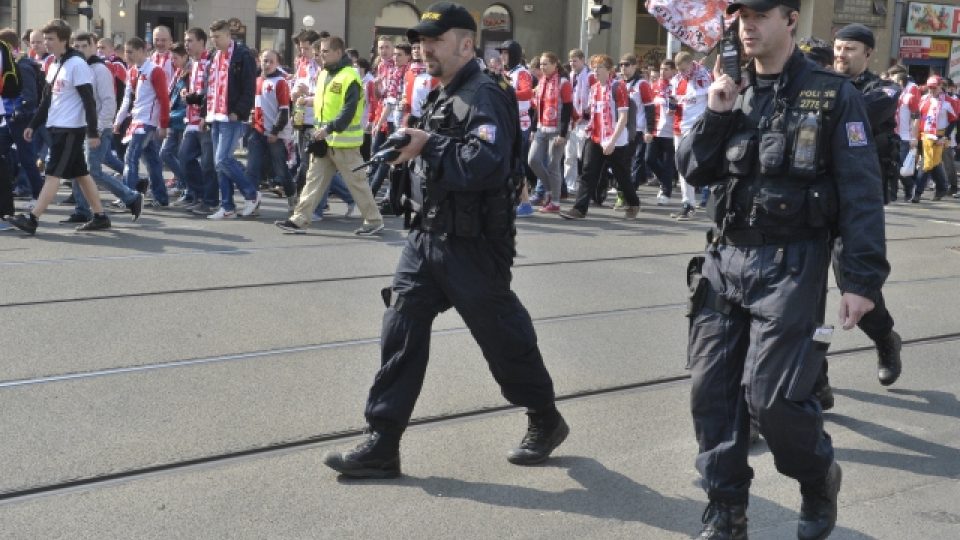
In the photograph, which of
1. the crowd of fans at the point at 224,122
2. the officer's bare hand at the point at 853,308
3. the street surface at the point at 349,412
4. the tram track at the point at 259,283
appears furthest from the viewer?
the crowd of fans at the point at 224,122

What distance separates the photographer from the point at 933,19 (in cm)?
3772

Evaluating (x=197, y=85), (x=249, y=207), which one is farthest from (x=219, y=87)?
(x=249, y=207)

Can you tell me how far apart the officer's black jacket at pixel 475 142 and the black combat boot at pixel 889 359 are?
2749 millimetres

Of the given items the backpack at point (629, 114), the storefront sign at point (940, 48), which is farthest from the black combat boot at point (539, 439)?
the storefront sign at point (940, 48)

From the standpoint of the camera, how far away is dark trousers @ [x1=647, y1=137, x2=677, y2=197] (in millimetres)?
16234

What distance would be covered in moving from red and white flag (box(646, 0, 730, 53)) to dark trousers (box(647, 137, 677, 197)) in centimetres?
1188

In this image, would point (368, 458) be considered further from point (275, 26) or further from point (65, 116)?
point (275, 26)

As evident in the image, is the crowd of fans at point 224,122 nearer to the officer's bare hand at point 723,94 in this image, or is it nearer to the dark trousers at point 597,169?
the dark trousers at point 597,169

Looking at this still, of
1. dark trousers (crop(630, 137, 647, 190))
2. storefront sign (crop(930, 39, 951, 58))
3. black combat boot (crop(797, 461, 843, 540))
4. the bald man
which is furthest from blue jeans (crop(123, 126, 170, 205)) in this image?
storefront sign (crop(930, 39, 951, 58))

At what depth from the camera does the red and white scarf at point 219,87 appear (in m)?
12.1

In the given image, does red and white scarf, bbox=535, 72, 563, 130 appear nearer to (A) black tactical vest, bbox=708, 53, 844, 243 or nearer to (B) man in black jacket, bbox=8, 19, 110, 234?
(B) man in black jacket, bbox=8, 19, 110, 234

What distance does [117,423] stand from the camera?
5.32m

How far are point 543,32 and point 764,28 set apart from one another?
1328 inches

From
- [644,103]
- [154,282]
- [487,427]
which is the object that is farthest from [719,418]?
[644,103]
